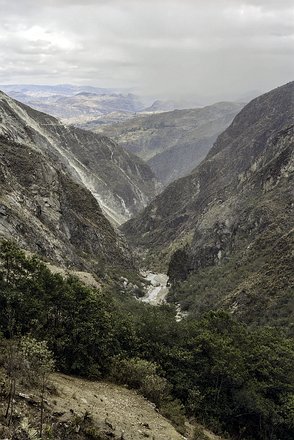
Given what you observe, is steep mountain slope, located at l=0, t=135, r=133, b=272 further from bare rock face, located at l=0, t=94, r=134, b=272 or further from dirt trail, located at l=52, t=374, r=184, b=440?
dirt trail, located at l=52, t=374, r=184, b=440

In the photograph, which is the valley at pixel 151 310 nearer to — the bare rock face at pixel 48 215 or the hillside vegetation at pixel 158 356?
the hillside vegetation at pixel 158 356

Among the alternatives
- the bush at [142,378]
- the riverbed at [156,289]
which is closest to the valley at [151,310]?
the bush at [142,378]

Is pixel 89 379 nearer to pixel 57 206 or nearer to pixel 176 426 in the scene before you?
pixel 176 426

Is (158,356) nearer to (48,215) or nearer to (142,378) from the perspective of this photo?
(142,378)

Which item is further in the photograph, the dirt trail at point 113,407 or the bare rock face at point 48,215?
the bare rock face at point 48,215

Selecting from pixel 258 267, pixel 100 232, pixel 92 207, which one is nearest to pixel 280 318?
pixel 258 267

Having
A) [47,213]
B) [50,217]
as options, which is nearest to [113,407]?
[50,217]

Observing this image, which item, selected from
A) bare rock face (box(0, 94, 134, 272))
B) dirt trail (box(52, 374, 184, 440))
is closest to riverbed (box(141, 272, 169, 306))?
bare rock face (box(0, 94, 134, 272))
